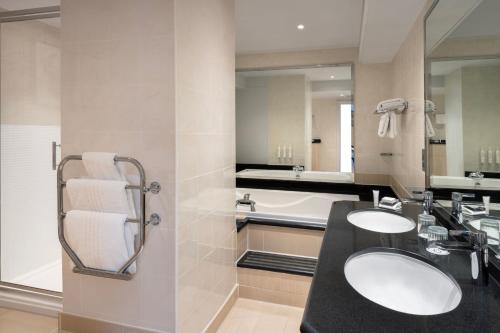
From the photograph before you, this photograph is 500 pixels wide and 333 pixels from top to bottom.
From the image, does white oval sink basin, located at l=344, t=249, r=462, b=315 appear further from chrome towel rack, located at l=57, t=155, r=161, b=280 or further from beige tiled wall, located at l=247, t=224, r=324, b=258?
beige tiled wall, located at l=247, t=224, r=324, b=258

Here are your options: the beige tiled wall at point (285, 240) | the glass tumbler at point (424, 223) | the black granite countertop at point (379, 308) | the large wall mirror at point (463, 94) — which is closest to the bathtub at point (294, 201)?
the beige tiled wall at point (285, 240)

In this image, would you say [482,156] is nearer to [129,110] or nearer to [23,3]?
[129,110]

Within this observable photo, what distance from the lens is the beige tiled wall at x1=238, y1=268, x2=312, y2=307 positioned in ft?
7.29

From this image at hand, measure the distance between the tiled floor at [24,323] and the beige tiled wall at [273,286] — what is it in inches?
49.4

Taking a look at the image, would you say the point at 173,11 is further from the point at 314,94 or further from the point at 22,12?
the point at 314,94

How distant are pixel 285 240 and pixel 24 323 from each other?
186cm

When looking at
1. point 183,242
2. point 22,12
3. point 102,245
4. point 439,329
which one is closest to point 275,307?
point 183,242

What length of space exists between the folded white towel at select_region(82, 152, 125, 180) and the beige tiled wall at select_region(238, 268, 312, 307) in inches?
49.0

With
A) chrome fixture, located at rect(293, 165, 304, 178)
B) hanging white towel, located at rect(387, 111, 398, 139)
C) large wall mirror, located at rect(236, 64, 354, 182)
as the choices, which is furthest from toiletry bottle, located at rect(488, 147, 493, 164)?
chrome fixture, located at rect(293, 165, 304, 178)

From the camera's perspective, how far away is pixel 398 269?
1071 mm

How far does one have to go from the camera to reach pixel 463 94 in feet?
4.28

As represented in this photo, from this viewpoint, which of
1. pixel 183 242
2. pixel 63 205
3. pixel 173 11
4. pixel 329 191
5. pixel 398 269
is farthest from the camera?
pixel 329 191

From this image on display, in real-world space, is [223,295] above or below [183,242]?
below

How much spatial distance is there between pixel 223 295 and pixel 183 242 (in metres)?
0.73
